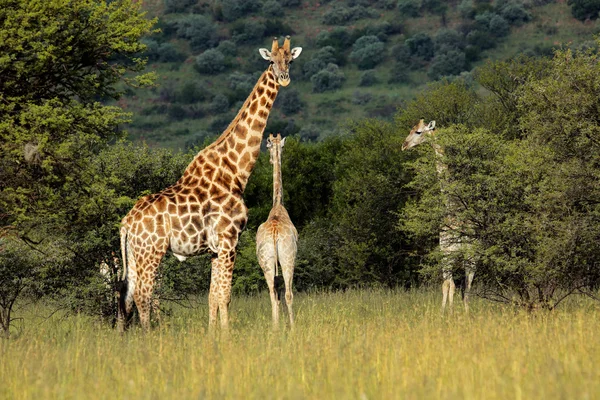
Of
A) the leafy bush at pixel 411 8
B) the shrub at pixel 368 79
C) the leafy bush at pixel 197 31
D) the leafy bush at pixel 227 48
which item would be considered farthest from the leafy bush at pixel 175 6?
the shrub at pixel 368 79

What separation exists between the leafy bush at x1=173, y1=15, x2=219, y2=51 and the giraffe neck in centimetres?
7810

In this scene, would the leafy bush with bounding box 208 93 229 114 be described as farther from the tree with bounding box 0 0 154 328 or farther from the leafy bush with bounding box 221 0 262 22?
the tree with bounding box 0 0 154 328

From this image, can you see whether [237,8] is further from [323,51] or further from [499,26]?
[499,26]

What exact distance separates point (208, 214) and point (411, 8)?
280 ft

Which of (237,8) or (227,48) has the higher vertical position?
(237,8)

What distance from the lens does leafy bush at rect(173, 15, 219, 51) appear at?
9350cm

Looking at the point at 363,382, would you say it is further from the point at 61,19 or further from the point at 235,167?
the point at 61,19

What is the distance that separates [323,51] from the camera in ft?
296

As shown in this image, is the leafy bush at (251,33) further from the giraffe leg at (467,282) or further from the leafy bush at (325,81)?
the giraffe leg at (467,282)

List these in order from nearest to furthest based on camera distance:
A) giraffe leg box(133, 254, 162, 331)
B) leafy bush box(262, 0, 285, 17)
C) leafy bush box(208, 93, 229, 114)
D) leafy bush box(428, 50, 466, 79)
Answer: giraffe leg box(133, 254, 162, 331)
leafy bush box(208, 93, 229, 114)
leafy bush box(428, 50, 466, 79)
leafy bush box(262, 0, 285, 17)

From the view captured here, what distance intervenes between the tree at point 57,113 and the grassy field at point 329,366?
124 inches

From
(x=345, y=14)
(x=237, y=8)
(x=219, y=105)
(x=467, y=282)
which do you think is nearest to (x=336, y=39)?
(x=345, y=14)

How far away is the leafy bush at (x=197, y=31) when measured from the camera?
307 ft

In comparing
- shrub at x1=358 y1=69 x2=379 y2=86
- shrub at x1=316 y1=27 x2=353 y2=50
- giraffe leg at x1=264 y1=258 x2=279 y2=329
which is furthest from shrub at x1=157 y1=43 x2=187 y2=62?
giraffe leg at x1=264 y1=258 x2=279 y2=329
